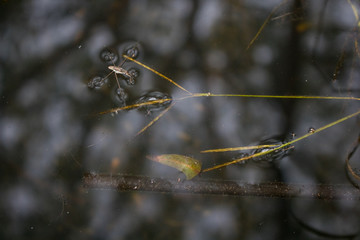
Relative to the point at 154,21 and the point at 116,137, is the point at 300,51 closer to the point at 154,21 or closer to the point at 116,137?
the point at 154,21

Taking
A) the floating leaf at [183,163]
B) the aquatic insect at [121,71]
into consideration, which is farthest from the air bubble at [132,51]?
the floating leaf at [183,163]

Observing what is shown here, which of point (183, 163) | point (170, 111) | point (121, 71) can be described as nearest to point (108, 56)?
point (121, 71)

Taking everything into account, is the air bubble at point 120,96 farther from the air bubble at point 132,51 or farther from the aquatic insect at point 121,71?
the air bubble at point 132,51

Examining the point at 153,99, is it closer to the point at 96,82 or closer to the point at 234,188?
the point at 96,82

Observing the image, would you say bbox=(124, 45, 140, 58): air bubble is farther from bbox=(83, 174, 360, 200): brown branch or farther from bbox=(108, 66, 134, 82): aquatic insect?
bbox=(83, 174, 360, 200): brown branch

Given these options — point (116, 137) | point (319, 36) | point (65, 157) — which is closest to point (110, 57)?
point (116, 137)

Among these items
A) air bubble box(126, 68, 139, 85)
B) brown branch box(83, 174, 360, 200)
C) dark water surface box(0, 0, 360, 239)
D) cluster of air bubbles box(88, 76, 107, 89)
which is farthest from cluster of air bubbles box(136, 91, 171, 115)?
brown branch box(83, 174, 360, 200)
